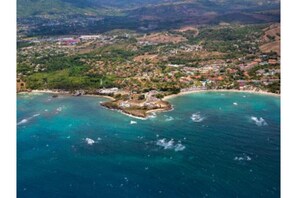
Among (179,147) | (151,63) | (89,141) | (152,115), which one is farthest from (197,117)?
(151,63)

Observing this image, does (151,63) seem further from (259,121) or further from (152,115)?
(259,121)

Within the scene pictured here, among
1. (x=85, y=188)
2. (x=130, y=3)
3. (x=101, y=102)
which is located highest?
(x=130, y=3)

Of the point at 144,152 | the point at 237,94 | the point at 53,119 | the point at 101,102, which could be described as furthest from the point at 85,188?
the point at 237,94

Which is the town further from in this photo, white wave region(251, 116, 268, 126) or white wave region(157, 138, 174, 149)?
white wave region(251, 116, 268, 126)

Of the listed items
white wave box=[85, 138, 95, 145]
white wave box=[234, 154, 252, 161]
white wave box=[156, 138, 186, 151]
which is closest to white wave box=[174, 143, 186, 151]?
white wave box=[156, 138, 186, 151]

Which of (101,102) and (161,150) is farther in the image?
(101,102)

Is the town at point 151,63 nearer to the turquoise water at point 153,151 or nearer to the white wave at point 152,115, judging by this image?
the white wave at point 152,115

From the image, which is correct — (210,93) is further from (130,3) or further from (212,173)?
(130,3)
